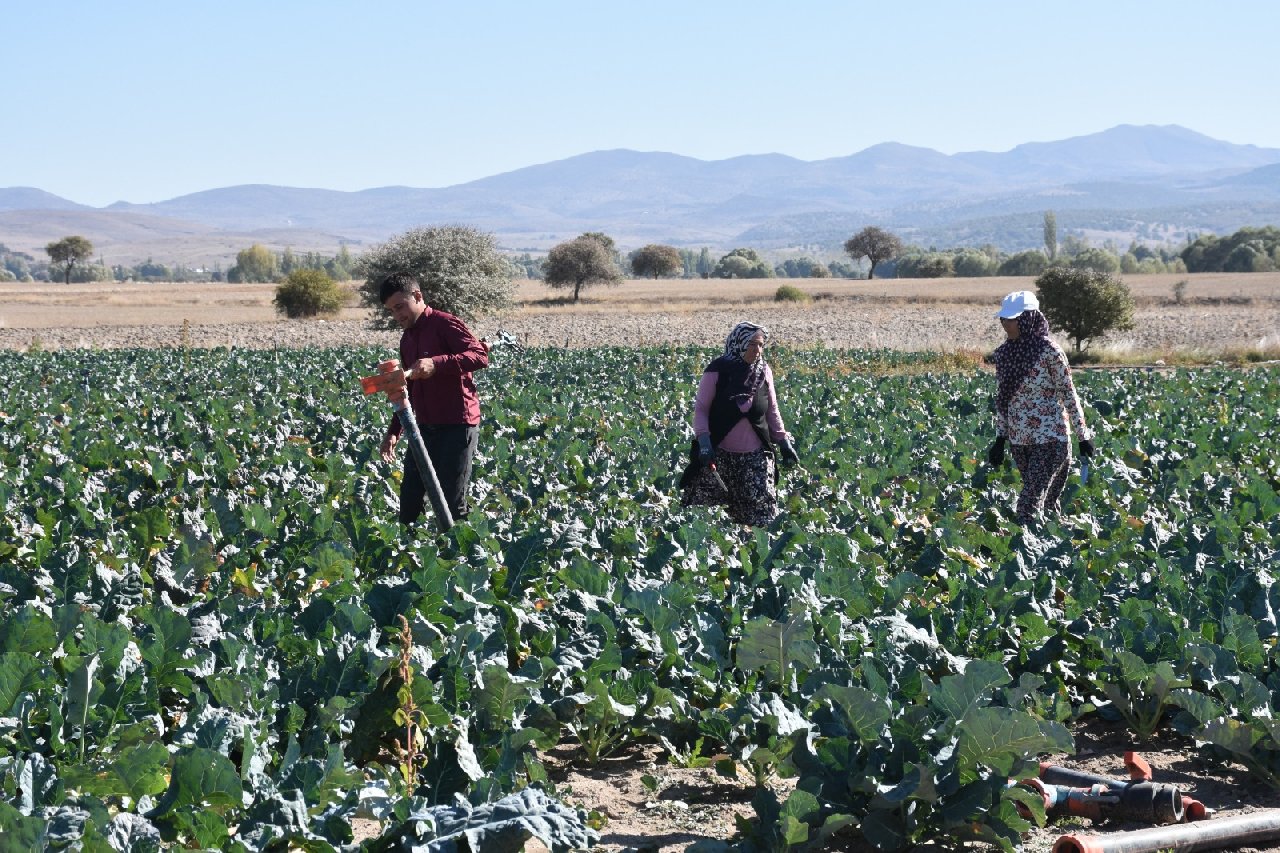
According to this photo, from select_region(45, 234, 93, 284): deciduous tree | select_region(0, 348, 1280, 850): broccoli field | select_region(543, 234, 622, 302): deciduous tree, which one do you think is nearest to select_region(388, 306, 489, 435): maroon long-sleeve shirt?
select_region(0, 348, 1280, 850): broccoli field

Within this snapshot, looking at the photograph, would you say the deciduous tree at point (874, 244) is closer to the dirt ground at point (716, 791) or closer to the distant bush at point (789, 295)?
the distant bush at point (789, 295)

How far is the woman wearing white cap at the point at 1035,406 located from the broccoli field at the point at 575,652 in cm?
33

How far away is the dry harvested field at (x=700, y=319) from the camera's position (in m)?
37.5

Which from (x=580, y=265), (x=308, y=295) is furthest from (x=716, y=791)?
(x=580, y=265)

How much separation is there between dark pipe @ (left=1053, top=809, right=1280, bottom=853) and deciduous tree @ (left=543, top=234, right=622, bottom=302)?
69188 millimetres

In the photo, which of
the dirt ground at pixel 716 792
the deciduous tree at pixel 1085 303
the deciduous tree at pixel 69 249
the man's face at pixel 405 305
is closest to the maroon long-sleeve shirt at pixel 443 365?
the man's face at pixel 405 305

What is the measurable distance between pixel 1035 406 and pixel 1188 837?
5.21m

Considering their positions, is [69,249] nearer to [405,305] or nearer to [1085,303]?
[1085,303]

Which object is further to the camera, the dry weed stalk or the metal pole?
the metal pole

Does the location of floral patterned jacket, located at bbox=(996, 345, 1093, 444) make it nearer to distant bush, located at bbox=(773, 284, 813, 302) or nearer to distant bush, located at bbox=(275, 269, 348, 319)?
distant bush, located at bbox=(275, 269, 348, 319)

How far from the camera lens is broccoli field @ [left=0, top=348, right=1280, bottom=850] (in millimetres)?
3713

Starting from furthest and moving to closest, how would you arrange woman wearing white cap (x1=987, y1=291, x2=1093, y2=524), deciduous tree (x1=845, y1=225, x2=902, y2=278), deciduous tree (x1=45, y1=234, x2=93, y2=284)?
deciduous tree (x1=45, y1=234, x2=93, y2=284) < deciduous tree (x1=845, y1=225, x2=902, y2=278) < woman wearing white cap (x1=987, y1=291, x2=1093, y2=524)

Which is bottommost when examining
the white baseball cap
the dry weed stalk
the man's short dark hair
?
the dry weed stalk

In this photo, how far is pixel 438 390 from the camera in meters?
7.98
